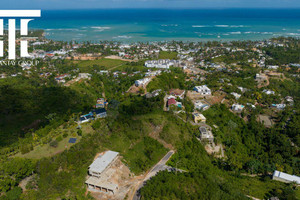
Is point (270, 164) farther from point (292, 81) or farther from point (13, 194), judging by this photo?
point (292, 81)

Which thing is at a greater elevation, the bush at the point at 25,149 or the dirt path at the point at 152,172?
the bush at the point at 25,149

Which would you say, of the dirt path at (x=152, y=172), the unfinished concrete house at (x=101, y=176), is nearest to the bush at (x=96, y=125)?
the unfinished concrete house at (x=101, y=176)

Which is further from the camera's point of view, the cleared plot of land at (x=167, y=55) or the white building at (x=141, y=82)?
the cleared plot of land at (x=167, y=55)

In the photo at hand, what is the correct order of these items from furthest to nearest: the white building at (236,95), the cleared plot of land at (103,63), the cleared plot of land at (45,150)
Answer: the cleared plot of land at (103,63) < the white building at (236,95) < the cleared plot of land at (45,150)

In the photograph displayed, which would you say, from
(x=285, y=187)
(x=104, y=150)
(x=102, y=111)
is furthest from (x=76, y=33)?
(x=285, y=187)

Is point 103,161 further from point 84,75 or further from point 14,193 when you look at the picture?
point 84,75

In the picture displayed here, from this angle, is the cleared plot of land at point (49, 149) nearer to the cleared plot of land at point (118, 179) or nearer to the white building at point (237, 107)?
the cleared plot of land at point (118, 179)

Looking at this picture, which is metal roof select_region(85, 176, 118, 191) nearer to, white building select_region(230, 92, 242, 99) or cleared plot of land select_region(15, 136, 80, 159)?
cleared plot of land select_region(15, 136, 80, 159)

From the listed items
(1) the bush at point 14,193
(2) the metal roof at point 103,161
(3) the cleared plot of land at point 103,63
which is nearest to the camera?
(1) the bush at point 14,193

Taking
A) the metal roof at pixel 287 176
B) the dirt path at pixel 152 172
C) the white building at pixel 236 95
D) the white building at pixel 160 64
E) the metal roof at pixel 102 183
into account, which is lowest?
the metal roof at pixel 287 176
